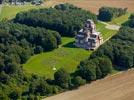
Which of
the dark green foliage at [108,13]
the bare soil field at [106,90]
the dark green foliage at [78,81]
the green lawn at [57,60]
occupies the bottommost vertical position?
the bare soil field at [106,90]

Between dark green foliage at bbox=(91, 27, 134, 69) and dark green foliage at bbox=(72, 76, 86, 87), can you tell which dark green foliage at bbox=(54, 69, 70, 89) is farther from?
dark green foliage at bbox=(91, 27, 134, 69)

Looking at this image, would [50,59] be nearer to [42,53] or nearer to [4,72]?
[42,53]

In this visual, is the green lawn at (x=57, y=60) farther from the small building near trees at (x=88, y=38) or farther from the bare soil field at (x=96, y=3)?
the bare soil field at (x=96, y=3)

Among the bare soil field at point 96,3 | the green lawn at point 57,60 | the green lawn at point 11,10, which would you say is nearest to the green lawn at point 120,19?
the bare soil field at point 96,3

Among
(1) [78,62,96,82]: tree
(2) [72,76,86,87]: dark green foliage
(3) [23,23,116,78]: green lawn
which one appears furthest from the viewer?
(3) [23,23,116,78]: green lawn

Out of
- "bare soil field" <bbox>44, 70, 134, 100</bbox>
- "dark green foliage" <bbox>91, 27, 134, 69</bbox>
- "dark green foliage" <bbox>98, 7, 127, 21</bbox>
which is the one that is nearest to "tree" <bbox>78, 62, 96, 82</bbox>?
"bare soil field" <bbox>44, 70, 134, 100</bbox>

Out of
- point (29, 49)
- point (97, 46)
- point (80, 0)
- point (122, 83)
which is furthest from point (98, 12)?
point (122, 83)

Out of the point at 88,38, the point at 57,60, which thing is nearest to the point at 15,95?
the point at 57,60
